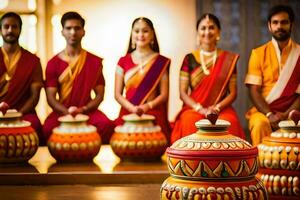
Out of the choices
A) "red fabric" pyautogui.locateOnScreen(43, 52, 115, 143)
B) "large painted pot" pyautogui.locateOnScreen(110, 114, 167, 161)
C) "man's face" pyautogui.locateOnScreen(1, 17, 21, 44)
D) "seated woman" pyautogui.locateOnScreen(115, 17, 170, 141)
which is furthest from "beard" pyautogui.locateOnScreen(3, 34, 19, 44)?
"large painted pot" pyautogui.locateOnScreen(110, 114, 167, 161)

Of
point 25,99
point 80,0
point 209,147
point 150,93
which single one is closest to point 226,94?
point 150,93

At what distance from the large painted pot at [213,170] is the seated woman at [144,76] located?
2.88 m

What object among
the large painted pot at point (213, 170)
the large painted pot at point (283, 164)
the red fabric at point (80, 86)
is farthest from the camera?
the red fabric at point (80, 86)

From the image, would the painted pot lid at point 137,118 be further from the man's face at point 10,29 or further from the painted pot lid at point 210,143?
the painted pot lid at point 210,143

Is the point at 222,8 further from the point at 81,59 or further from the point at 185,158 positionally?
the point at 185,158

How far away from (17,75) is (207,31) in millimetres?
1570

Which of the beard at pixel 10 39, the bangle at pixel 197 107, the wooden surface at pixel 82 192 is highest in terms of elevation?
the beard at pixel 10 39

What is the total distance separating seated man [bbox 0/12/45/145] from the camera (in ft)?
17.9

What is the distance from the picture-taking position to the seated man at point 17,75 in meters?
5.46

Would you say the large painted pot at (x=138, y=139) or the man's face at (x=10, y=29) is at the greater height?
the man's face at (x=10, y=29)

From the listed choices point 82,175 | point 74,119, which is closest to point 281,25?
point 74,119

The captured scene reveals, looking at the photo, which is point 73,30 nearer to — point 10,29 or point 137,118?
point 10,29

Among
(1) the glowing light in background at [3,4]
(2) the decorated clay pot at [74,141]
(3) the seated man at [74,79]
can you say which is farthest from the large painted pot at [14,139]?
(1) the glowing light in background at [3,4]

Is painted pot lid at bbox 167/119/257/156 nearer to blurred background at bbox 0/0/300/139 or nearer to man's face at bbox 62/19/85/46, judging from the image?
man's face at bbox 62/19/85/46
